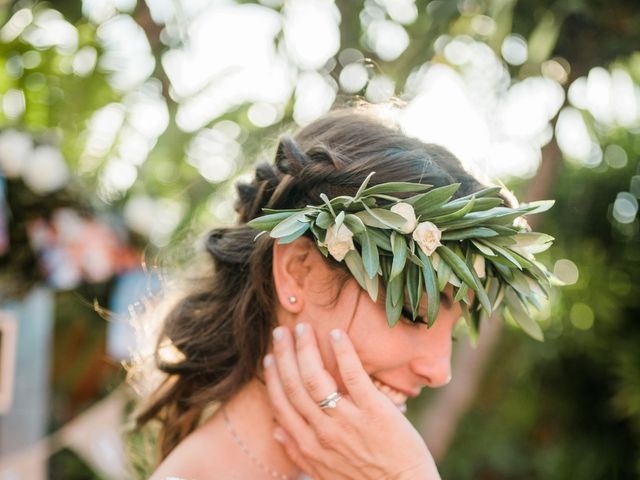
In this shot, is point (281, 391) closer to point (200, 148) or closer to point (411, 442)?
point (411, 442)

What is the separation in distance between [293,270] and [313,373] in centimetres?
22

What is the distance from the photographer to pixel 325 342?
1716mm

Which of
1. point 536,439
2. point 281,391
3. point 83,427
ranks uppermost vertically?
point 281,391

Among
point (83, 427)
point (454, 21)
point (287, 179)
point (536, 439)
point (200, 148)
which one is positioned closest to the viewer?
point (287, 179)

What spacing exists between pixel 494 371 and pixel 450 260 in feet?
15.8

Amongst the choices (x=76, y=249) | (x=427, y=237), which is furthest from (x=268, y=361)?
(x=76, y=249)

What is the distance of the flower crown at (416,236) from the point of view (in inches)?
62.2

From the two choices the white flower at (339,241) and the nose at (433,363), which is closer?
the white flower at (339,241)

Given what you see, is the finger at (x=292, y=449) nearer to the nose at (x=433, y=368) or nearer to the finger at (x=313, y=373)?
the finger at (x=313, y=373)

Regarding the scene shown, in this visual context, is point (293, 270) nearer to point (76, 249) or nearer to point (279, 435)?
point (279, 435)

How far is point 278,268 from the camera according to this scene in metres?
1.73

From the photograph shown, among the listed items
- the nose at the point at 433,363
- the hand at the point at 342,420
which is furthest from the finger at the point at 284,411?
the nose at the point at 433,363

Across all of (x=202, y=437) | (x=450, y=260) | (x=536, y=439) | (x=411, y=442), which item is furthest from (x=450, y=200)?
(x=536, y=439)

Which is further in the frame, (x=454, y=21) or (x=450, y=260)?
(x=454, y=21)
